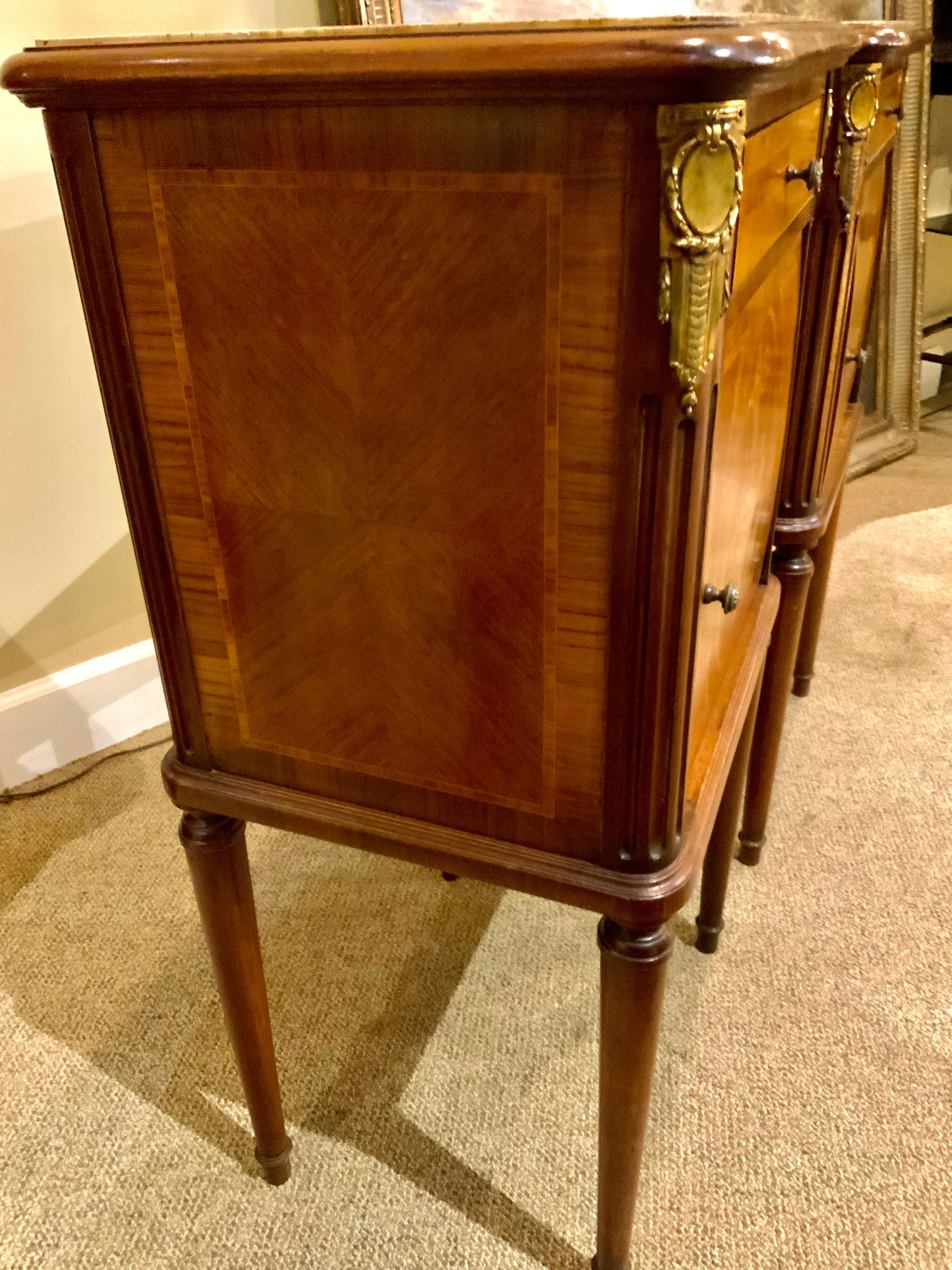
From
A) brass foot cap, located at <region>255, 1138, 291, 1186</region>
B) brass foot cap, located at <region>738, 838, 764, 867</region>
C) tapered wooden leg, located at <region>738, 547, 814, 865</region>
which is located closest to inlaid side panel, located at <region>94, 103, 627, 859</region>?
brass foot cap, located at <region>255, 1138, 291, 1186</region>

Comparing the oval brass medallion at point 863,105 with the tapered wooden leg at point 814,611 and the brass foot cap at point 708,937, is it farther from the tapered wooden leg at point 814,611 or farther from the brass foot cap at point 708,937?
the brass foot cap at point 708,937

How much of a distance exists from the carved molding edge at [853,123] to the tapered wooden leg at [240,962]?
2.84ft

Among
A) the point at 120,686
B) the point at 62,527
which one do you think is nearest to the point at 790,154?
the point at 62,527

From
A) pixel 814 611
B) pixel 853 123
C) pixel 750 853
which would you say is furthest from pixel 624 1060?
pixel 814 611

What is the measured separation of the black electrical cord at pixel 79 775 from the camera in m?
1.58

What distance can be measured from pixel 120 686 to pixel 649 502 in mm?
1308

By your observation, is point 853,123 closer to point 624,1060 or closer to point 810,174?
point 810,174

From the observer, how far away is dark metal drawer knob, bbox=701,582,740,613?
2.31 ft

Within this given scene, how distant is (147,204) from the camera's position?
0.62 metres

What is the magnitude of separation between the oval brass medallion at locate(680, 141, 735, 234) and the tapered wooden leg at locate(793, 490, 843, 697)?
1127 millimetres

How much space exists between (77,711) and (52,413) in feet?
1.58

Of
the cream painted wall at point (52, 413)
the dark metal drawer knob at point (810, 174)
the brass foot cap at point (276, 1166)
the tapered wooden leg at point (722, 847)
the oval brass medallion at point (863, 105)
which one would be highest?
the oval brass medallion at point (863, 105)

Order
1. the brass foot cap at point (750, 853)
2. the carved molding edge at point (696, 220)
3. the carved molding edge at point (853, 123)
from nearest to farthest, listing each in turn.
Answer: the carved molding edge at point (696, 220) → the carved molding edge at point (853, 123) → the brass foot cap at point (750, 853)

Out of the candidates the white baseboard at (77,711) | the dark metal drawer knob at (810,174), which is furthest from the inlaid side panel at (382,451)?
the white baseboard at (77,711)
